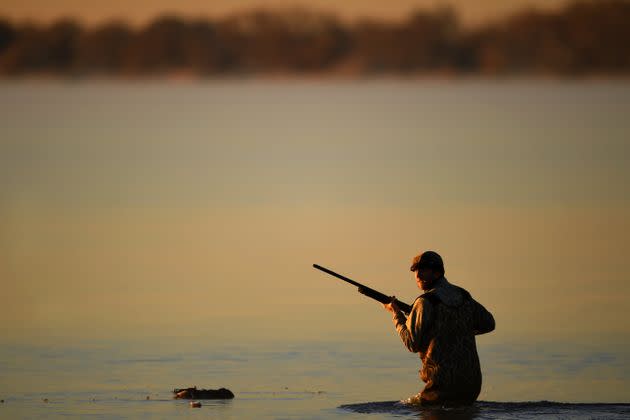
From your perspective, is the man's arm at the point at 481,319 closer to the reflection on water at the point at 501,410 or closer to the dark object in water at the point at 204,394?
the reflection on water at the point at 501,410

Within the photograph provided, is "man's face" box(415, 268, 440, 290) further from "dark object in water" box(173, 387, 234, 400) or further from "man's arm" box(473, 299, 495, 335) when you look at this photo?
"dark object in water" box(173, 387, 234, 400)

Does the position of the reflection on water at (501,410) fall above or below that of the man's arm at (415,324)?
below

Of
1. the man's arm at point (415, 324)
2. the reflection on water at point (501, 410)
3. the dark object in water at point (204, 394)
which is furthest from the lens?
the dark object in water at point (204, 394)

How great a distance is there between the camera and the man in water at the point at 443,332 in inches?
469

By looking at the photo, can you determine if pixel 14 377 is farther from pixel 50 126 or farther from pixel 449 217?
pixel 50 126

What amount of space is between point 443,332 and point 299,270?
9.02 metres

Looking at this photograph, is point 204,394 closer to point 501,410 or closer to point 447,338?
point 447,338

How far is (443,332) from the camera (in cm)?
1197

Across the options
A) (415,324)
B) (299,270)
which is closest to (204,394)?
(415,324)

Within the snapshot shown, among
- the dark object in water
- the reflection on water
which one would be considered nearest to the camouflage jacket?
the reflection on water

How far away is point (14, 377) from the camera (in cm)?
1423

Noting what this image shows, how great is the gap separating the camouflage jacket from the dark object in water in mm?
1745

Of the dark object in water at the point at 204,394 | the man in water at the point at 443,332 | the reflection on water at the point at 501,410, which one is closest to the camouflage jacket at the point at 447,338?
the man in water at the point at 443,332

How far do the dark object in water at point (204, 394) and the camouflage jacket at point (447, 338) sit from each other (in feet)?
5.72
